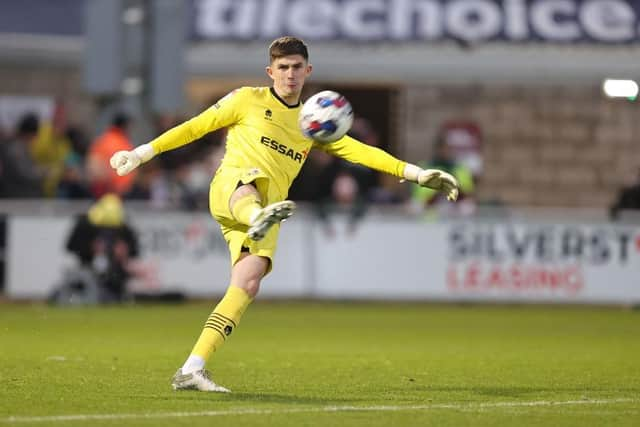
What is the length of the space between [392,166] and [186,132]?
140 centimetres

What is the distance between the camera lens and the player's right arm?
9.89 metres

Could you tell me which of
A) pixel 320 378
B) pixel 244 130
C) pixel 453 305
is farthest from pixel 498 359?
pixel 453 305

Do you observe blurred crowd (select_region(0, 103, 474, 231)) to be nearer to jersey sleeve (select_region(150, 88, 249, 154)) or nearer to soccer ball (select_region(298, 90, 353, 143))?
jersey sleeve (select_region(150, 88, 249, 154))

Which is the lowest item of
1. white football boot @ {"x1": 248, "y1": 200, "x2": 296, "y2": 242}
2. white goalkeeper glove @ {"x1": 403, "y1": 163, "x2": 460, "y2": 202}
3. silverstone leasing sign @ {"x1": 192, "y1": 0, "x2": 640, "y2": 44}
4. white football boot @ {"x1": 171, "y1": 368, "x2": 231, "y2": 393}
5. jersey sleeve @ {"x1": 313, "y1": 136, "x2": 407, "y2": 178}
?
white football boot @ {"x1": 171, "y1": 368, "x2": 231, "y2": 393}

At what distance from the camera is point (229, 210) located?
9883 millimetres

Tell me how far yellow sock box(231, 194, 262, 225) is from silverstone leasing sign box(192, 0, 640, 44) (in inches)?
501

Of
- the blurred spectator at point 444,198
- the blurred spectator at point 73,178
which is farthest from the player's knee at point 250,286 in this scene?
the blurred spectator at point 73,178

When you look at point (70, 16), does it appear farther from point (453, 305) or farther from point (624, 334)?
point (624, 334)

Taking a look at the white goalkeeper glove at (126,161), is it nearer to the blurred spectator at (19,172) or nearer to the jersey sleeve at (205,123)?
the jersey sleeve at (205,123)

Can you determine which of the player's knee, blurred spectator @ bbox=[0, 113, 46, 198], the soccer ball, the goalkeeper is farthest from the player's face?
blurred spectator @ bbox=[0, 113, 46, 198]

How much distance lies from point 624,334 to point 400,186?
1067cm

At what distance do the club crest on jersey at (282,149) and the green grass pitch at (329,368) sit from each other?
4.90 feet

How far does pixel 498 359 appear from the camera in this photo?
1284 cm

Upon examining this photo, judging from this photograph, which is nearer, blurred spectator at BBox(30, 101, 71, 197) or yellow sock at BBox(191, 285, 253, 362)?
yellow sock at BBox(191, 285, 253, 362)
